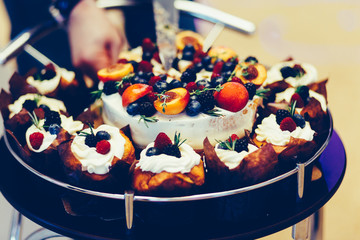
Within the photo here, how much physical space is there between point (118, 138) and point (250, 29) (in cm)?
103

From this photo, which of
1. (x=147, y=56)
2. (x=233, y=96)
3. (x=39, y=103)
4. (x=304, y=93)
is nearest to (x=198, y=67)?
(x=147, y=56)

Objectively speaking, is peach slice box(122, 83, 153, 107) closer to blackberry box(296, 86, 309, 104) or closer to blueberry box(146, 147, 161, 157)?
blueberry box(146, 147, 161, 157)

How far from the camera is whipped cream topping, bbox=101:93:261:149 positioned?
1.69m

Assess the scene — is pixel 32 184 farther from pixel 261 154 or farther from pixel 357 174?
pixel 357 174

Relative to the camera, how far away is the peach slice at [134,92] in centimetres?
174

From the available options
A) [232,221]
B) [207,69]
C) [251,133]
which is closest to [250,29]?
[207,69]

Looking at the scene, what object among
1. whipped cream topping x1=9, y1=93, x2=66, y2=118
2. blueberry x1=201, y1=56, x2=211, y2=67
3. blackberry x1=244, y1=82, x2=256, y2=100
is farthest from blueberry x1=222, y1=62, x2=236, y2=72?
whipped cream topping x1=9, y1=93, x2=66, y2=118

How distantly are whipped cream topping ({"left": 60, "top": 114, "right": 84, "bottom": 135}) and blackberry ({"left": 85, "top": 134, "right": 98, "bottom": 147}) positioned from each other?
0.19 meters

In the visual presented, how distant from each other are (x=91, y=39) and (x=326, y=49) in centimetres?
361

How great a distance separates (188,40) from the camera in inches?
95.7

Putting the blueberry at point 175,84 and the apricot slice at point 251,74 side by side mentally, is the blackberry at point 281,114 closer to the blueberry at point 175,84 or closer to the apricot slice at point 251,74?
the apricot slice at point 251,74

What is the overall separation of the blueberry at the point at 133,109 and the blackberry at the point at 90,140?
21cm

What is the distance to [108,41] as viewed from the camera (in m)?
2.28

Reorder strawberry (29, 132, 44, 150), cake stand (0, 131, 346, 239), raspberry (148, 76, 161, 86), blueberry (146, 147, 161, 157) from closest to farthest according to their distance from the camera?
cake stand (0, 131, 346, 239) < blueberry (146, 147, 161, 157) < strawberry (29, 132, 44, 150) < raspberry (148, 76, 161, 86)
